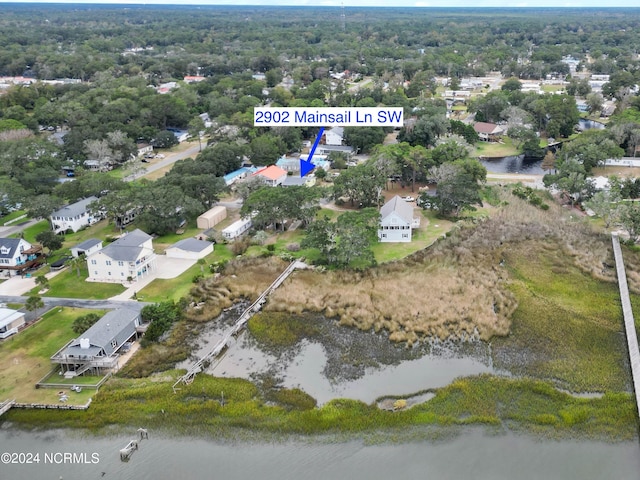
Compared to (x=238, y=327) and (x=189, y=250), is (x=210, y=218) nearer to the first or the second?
(x=189, y=250)

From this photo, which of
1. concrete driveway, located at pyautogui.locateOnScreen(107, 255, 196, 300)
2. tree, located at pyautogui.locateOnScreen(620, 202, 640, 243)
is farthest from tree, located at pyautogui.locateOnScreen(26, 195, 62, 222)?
tree, located at pyautogui.locateOnScreen(620, 202, 640, 243)

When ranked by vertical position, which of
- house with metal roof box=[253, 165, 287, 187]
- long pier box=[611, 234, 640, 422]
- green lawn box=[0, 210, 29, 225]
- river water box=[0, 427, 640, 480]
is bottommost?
green lawn box=[0, 210, 29, 225]

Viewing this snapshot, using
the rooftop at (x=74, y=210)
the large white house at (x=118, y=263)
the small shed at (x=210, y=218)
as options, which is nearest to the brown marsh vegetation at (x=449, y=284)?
the large white house at (x=118, y=263)

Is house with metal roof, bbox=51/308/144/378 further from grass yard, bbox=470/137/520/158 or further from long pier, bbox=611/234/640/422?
grass yard, bbox=470/137/520/158

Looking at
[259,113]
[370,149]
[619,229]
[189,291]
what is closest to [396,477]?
[189,291]

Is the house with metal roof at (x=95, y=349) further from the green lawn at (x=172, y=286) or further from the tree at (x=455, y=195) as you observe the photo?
the tree at (x=455, y=195)

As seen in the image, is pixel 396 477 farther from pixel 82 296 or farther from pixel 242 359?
pixel 82 296
